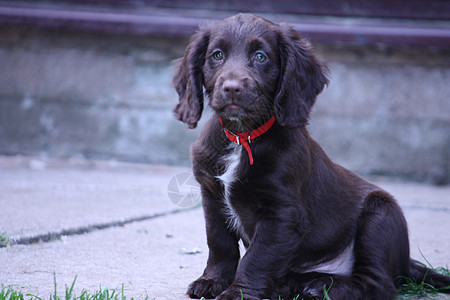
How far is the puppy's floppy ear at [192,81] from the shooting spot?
7.92 ft

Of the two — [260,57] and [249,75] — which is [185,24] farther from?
[249,75]

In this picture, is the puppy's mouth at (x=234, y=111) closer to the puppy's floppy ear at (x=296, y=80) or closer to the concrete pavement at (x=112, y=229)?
the puppy's floppy ear at (x=296, y=80)

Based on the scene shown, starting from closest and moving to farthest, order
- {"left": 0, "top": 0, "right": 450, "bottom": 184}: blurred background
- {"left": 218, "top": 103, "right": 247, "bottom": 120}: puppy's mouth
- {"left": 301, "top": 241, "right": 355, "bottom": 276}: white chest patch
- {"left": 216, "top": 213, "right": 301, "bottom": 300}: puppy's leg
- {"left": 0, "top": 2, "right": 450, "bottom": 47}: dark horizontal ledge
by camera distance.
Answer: {"left": 216, "top": 213, "right": 301, "bottom": 300}: puppy's leg < {"left": 218, "top": 103, "right": 247, "bottom": 120}: puppy's mouth < {"left": 301, "top": 241, "right": 355, "bottom": 276}: white chest patch < {"left": 0, "top": 2, "right": 450, "bottom": 47}: dark horizontal ledge < {"left": 0, "top": 0, "right": 450, "bottom": 184}: blurred background

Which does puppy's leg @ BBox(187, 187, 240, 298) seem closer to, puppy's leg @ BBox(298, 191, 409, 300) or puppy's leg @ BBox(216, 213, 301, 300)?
puppy's leg @ BBox(216, 213, 301, 300)

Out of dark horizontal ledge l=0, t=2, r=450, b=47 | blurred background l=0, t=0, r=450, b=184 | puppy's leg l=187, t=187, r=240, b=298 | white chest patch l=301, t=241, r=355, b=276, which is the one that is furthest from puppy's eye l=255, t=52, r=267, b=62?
blurred background l=0, t=0, r=450, b=184

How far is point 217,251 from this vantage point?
2240mm

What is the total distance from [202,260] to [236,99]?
97cm

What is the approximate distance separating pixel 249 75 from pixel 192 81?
0.36 m

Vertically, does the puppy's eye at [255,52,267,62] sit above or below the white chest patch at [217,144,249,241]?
above

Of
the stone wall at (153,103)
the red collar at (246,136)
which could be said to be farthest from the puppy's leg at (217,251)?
the stone wall at (153,103)

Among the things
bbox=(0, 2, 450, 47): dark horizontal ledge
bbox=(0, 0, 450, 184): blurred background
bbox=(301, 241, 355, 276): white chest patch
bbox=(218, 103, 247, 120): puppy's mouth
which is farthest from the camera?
bbox=(0, 0, 450, 184): blurred background

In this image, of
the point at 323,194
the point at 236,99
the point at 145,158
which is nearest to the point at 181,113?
the point at 236,99

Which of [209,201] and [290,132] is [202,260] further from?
[290,132]

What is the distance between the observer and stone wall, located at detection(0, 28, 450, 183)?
19.8 ft
